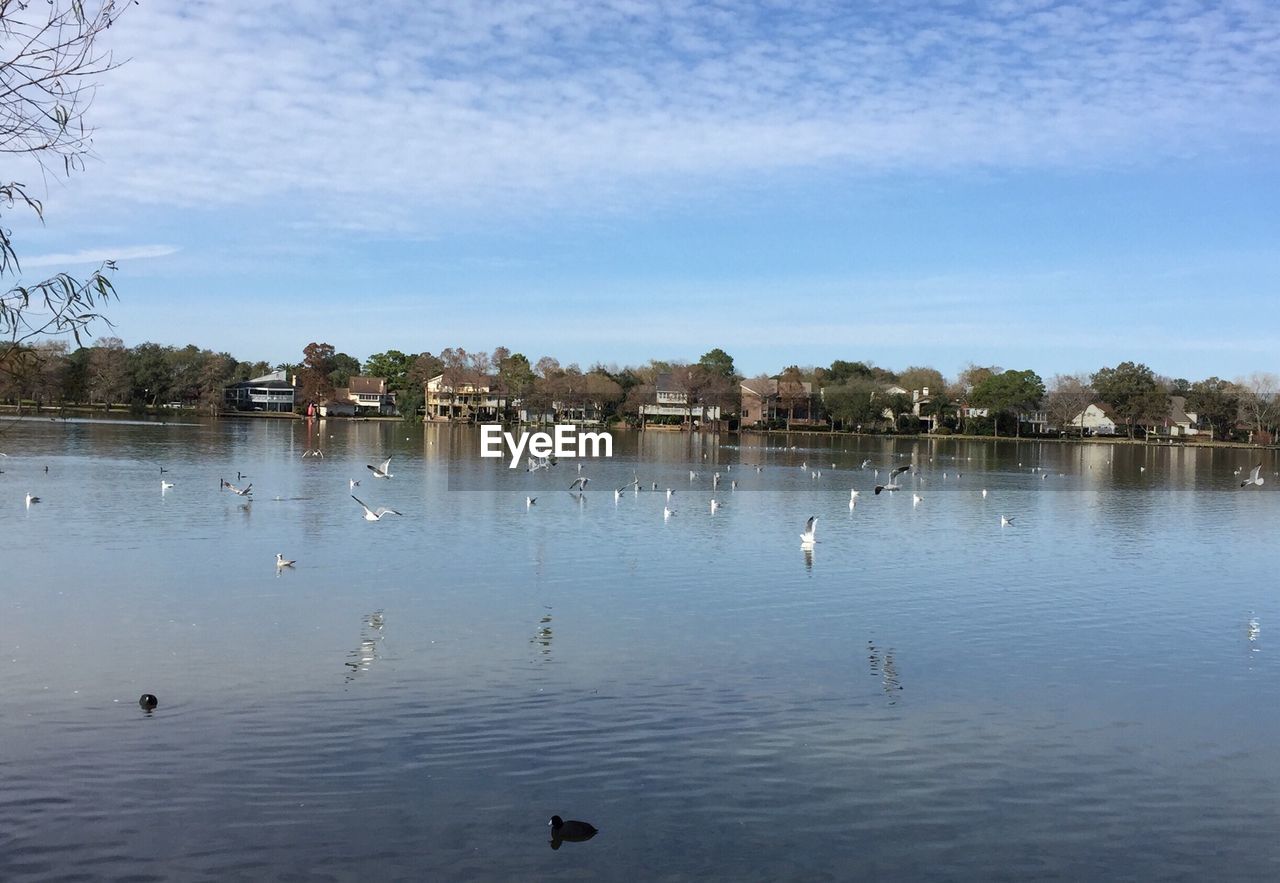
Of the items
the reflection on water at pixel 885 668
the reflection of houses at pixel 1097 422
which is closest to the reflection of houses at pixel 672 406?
the reflection of houses at pixel 1097 422

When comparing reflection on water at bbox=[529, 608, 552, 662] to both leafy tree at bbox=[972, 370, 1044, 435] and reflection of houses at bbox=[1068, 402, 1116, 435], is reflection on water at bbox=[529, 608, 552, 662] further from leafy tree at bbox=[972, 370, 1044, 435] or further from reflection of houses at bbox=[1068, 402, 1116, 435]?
reflection of houses at bbox=[1068, 402, 1116, 435]

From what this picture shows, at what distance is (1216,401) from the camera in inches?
4865

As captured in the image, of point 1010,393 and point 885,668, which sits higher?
point 1010,393

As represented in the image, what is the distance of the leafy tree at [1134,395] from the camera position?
122688mm

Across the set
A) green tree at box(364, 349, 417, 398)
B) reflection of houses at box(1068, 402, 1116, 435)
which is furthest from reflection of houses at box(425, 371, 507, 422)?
reflection of houses at box(1068, 402, 1116, 435)

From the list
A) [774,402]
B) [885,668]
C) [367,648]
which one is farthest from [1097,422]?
[367,648]

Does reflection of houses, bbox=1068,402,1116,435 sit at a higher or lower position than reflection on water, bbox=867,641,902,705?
higher

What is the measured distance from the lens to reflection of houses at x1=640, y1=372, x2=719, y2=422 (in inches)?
5738

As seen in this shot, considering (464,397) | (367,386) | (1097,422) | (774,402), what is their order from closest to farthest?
(1097,422) < (774,402) < (464,397) < (367,386)

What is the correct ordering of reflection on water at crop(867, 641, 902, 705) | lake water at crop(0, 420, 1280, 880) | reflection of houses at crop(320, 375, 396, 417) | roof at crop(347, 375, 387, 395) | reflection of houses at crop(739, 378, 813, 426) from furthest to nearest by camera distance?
roof at crop(347, 375, 387, 395) → reflection of houses at crop(320, 375, 396, 417) → reflection of houses at crop(739, 378, 813, 426) → reflection on water at crop(867, 641, 902, 705) → lake water at crop(0, 420, 1280, 880)

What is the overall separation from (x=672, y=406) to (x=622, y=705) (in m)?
135

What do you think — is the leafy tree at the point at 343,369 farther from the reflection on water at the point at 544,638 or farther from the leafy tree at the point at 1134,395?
the reflection on water at the point at 544,638

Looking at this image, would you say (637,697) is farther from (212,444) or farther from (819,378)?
(819,378)

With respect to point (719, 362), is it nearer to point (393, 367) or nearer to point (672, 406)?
point (672, 406)
